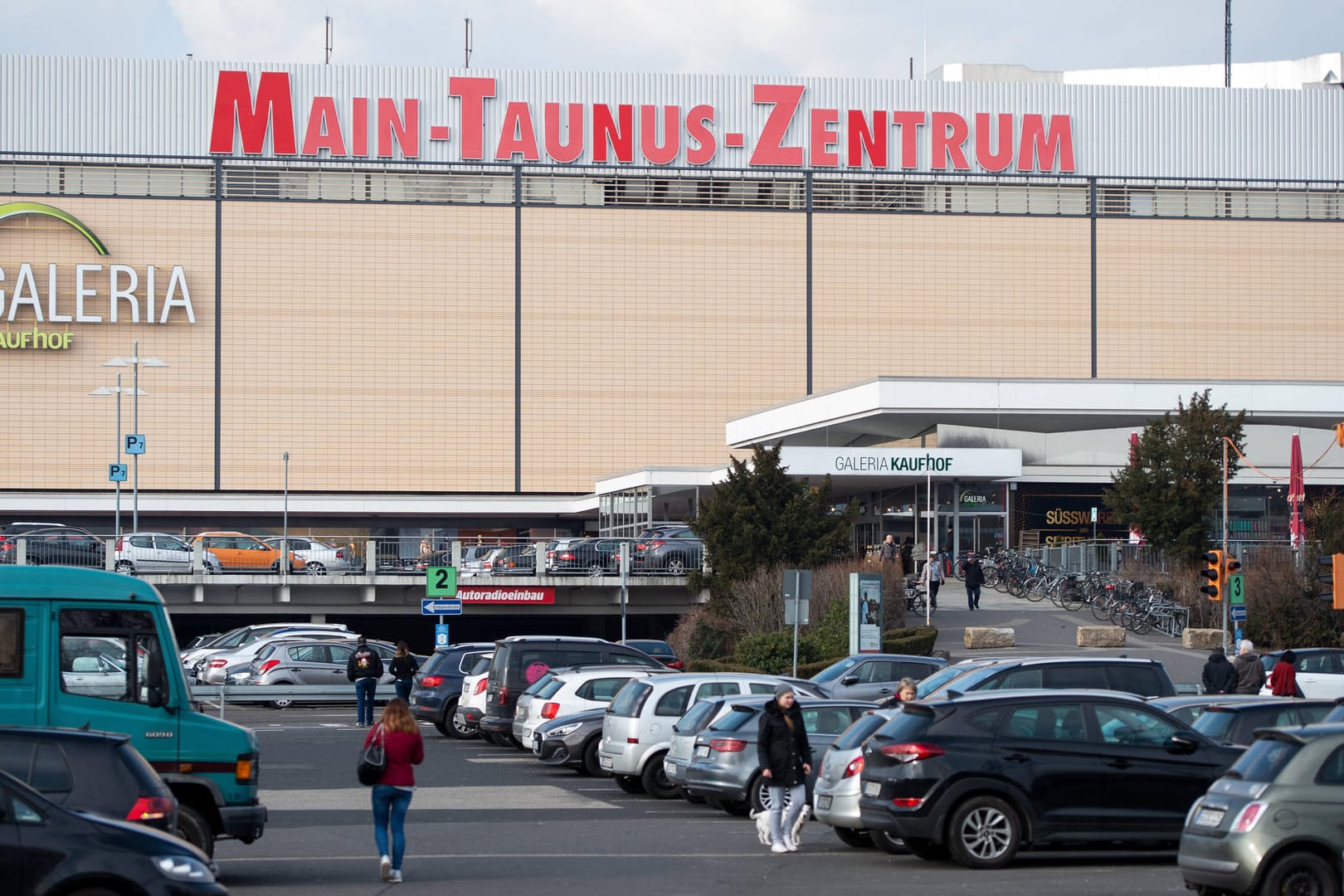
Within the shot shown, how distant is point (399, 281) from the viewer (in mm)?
67688

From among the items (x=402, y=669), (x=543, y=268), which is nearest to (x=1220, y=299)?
(x=543, y=268)

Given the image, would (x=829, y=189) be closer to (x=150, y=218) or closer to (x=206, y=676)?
(x=150, y=218)

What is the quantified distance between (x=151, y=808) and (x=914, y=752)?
618cm

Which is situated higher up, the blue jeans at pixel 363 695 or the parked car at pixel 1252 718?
the parked car at pixel 1252 718

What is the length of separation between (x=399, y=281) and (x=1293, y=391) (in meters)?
34.5

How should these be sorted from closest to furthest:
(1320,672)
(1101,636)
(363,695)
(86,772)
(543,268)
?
(86,772) < (1320,672) < (363,695) < (1101,636) < (543,268)

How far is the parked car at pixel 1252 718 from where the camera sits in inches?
613

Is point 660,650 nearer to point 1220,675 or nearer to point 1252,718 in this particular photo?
point 1220,675

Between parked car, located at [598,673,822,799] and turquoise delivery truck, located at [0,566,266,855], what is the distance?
774cm

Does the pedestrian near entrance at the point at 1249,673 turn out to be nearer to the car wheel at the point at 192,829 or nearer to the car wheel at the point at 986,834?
the car wheel at the point at 986,834

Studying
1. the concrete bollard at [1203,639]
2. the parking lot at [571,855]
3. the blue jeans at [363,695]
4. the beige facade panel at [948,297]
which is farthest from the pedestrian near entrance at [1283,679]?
the beige facade panel at [948,297]

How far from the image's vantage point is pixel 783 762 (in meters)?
15.0

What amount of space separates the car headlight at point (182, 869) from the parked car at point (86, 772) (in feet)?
4.00

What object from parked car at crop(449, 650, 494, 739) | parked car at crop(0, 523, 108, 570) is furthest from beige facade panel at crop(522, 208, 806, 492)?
parked car at crop(449, 650, 494, 739)
